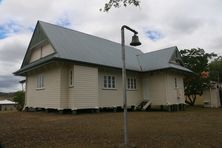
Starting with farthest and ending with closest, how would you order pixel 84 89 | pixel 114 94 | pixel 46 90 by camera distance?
pixel 114 94
pixel 46 90
pixel 84 89

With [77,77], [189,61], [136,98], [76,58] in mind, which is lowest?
[136,98]

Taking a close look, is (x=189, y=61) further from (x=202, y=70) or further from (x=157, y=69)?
(x=157, y=69)

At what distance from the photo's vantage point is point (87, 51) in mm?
16359

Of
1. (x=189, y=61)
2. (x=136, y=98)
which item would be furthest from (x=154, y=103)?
(x=189, y=61)

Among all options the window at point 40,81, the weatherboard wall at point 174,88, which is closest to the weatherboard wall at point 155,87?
the weatherboard wall at point 174,88

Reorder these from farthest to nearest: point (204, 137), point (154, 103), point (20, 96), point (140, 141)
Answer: point (20, 96) < point (154, 103) < point (204, 137) < point (140, 141)

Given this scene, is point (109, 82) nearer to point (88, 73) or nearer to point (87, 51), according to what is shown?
point (88, 73)

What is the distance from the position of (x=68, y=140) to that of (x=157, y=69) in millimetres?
Answer: 13464

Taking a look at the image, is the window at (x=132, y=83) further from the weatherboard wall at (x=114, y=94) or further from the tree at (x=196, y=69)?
the tree at (x=196, y=69)

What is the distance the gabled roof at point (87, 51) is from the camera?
14828 millimetres

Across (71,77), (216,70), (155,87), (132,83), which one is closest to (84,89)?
(71,77)

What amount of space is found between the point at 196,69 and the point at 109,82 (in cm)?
1364

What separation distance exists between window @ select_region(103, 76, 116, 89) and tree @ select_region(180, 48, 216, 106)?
11610 mm

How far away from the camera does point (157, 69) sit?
720 inches
